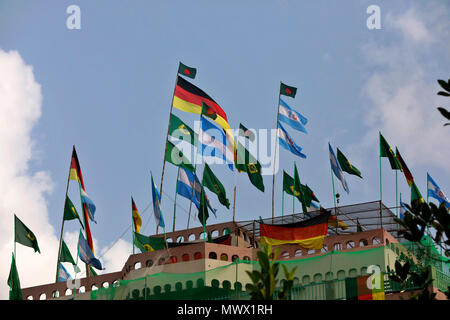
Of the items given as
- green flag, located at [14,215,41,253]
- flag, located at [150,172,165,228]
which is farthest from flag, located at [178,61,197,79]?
green flag, located at [14,215,41,253]

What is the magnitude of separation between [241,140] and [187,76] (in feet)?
21.9

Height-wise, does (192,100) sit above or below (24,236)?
above

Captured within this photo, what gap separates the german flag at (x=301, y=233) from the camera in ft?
125

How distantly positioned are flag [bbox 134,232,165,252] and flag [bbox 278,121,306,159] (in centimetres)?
1038

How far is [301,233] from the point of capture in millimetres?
38562

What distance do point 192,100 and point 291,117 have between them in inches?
259

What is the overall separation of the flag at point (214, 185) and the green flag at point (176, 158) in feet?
4.66

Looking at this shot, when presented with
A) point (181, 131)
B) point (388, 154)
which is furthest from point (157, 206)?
point (388, 154)

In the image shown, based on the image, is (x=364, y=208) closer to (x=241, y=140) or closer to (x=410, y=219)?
(x=241, y=140)

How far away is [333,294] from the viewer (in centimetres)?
2961

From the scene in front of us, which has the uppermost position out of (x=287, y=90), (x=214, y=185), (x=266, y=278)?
(x=287, y=90)

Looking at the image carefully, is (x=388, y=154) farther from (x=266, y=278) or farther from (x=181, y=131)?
(x=266, y=278)
